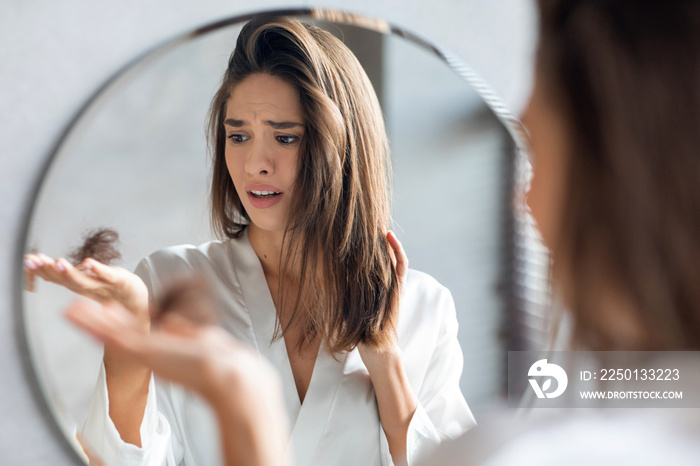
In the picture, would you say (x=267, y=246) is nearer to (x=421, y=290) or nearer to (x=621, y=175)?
(x=421, y=290)

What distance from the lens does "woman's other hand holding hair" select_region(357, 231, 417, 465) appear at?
1.81 ft

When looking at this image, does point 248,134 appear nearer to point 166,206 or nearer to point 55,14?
point 166,206

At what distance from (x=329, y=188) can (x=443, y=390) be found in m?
0.22

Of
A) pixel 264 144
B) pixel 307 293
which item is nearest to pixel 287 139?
pixel 264 144

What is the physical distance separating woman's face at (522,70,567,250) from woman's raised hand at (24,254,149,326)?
35 centimetres

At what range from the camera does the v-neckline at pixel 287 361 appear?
54 centimetres

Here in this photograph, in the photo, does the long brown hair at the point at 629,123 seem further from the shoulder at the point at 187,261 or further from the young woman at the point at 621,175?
the shoulder at the point at 187,261

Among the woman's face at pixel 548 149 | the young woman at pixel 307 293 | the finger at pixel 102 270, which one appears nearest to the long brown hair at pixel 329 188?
the young woman at pixel 307 293

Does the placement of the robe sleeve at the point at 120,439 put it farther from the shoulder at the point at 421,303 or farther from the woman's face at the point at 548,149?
the woman's face at the point at 548,149

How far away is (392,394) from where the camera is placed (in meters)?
0.55

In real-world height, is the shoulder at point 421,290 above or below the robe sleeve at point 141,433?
above

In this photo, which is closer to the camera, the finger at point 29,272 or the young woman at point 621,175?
the young woman at point 621,175

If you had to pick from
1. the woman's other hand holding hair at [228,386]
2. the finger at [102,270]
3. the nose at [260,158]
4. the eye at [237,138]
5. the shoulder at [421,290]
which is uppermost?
the eye at [237,138]

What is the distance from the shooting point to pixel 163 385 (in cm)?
53
